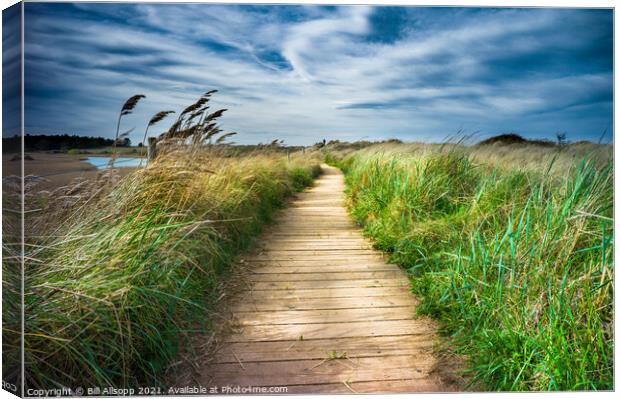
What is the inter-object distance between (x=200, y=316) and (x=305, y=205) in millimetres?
4037

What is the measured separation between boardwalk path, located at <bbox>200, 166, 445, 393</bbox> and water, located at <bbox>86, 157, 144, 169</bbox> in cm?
111

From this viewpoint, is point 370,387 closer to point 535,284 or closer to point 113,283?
point 535,284

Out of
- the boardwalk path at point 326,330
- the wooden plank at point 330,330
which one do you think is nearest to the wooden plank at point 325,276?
the boardwalk path at point 326,330

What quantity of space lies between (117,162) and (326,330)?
168 centimetres

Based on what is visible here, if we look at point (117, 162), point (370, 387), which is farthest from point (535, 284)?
point (117, 162)

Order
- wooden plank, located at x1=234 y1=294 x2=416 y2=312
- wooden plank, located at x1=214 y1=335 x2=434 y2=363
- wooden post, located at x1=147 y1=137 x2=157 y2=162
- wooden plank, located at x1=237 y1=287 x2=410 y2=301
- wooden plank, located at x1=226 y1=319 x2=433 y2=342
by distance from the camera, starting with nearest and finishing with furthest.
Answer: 1. wooden plank, located at x1=214 y1=335 x2=434 y2=363
2. wooden plank, located at x1=226 y1=319 x2=433 y2=342
3. wooden plank, located at x1=234 y1=294 x2=416 y2=312
4. wooden plank, located at x1=237 y1=287 x2=410 y2=301
5. wooden post, located at x1=147 y1=137 x2=157 y2=162

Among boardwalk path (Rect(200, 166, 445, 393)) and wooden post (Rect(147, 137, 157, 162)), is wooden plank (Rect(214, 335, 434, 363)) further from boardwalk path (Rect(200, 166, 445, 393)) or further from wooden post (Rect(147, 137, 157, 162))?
wooden post (Rect(147, 137, 157, 162))

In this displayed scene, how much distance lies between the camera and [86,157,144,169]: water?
2.60m

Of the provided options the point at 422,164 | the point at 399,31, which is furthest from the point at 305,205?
the point at 399,31

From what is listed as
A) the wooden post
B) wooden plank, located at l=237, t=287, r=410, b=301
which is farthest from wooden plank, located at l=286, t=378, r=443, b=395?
the wooden post

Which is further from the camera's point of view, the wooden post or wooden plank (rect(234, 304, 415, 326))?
the wooden post

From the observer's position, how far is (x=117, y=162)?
2783 millimetres

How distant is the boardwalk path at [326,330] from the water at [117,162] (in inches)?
43.6

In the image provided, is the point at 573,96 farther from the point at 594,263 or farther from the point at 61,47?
the point at 61,47
